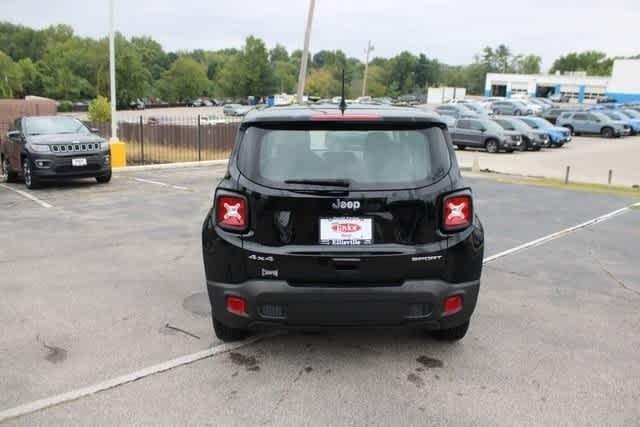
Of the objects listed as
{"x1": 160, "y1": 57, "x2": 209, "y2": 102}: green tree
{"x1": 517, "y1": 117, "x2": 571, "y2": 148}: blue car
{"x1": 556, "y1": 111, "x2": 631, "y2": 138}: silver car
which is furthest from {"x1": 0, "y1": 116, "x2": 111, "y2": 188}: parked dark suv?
{"x1": 160, "y1": 57, "x2": 209, "y2": 102}: green tree

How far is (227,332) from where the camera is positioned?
446cm

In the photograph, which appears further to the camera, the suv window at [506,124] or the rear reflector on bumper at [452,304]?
the suv window at [506,124]

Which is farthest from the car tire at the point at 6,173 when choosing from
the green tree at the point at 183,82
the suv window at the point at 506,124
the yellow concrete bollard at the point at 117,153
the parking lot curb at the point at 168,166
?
the green tree at the point at 183,82

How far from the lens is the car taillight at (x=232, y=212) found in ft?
12.5

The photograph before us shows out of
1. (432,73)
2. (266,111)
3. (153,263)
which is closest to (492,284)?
(266,111)

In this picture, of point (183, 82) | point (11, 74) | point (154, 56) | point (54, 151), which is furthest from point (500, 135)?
point (154, 56)

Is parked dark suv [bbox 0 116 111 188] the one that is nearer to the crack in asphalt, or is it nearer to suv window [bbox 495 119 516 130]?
the crack in asphalt

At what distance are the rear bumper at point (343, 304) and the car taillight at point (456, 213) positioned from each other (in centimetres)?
38

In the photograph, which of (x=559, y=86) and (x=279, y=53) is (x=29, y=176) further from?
(x=279, y=53)

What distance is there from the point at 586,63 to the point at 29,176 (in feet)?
564

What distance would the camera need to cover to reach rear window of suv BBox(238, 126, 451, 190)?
378cm

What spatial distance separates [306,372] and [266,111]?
181 cm

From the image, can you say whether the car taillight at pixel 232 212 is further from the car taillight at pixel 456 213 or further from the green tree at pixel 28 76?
the green tree at pixel 28 76

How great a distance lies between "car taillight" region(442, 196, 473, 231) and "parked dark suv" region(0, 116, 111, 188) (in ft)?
34.1
